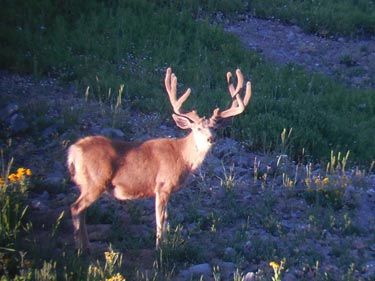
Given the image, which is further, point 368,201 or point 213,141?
point 368,201

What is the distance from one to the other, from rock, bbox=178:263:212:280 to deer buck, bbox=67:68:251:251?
46 cm

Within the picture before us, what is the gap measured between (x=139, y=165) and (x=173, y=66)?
19.9ft

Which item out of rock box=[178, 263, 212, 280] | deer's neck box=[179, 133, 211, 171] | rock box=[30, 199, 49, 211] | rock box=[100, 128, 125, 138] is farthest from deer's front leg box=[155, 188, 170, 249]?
rock box=[100, 128, 125, 138]

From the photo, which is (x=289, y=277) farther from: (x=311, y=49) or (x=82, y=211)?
(x=311, y=49)

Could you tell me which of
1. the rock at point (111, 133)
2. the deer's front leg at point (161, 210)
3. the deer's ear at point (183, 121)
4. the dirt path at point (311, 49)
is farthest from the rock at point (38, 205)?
the dirt path at point (311, 49)

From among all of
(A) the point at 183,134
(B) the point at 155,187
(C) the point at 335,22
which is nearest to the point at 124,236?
(B) the point at 155,187

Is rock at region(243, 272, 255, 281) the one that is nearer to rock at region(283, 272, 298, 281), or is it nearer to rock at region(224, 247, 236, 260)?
rock at region(283, 272, 298, 281)

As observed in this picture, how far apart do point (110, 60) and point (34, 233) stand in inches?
267

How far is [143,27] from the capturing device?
618 inches

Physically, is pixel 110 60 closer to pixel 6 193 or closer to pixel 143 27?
pixel 143 27

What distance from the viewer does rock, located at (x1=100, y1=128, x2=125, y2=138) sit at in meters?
10.9

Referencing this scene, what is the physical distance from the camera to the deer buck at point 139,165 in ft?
26.5

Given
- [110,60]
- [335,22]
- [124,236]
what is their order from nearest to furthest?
[124,236] → [110,60] → [335,22]

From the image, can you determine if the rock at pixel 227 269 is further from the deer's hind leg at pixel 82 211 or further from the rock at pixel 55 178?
the rock at pixel 55 178
